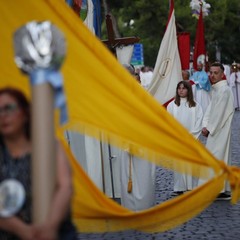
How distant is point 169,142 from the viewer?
528 centimetres

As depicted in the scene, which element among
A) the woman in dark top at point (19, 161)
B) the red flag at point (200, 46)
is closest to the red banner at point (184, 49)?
the red flag at point (200, 46)

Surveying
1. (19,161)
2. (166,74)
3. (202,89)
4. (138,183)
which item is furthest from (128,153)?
(202,89)

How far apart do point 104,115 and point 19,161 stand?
1144mm

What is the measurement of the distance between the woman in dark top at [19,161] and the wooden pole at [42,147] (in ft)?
0.74

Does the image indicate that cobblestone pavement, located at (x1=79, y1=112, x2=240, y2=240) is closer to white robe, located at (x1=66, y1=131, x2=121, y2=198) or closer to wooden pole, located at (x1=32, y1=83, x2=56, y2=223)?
white robe, located at (x1=66, y1=131, x2=121, y2=198)

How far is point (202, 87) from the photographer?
17.0 m

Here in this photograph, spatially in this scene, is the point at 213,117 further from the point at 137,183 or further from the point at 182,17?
the point at 182,17

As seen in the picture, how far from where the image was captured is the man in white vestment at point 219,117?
35.1 ft

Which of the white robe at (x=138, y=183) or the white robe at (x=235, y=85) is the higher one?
the white robe at (x=235, y=85)

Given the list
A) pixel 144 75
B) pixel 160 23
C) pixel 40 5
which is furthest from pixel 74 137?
pixel 160 23

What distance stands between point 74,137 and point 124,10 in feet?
112

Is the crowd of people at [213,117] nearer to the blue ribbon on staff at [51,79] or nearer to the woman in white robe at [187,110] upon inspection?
the woman in white robe at [187,110]

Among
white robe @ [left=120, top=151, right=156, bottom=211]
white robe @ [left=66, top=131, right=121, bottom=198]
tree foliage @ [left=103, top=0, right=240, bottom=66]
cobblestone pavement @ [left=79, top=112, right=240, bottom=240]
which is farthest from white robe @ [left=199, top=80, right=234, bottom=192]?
tree foliage @ [left=103, top=0, right=240, bottom=66]

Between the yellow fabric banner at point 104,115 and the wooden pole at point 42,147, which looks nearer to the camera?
the wooden pole at point 42,147
